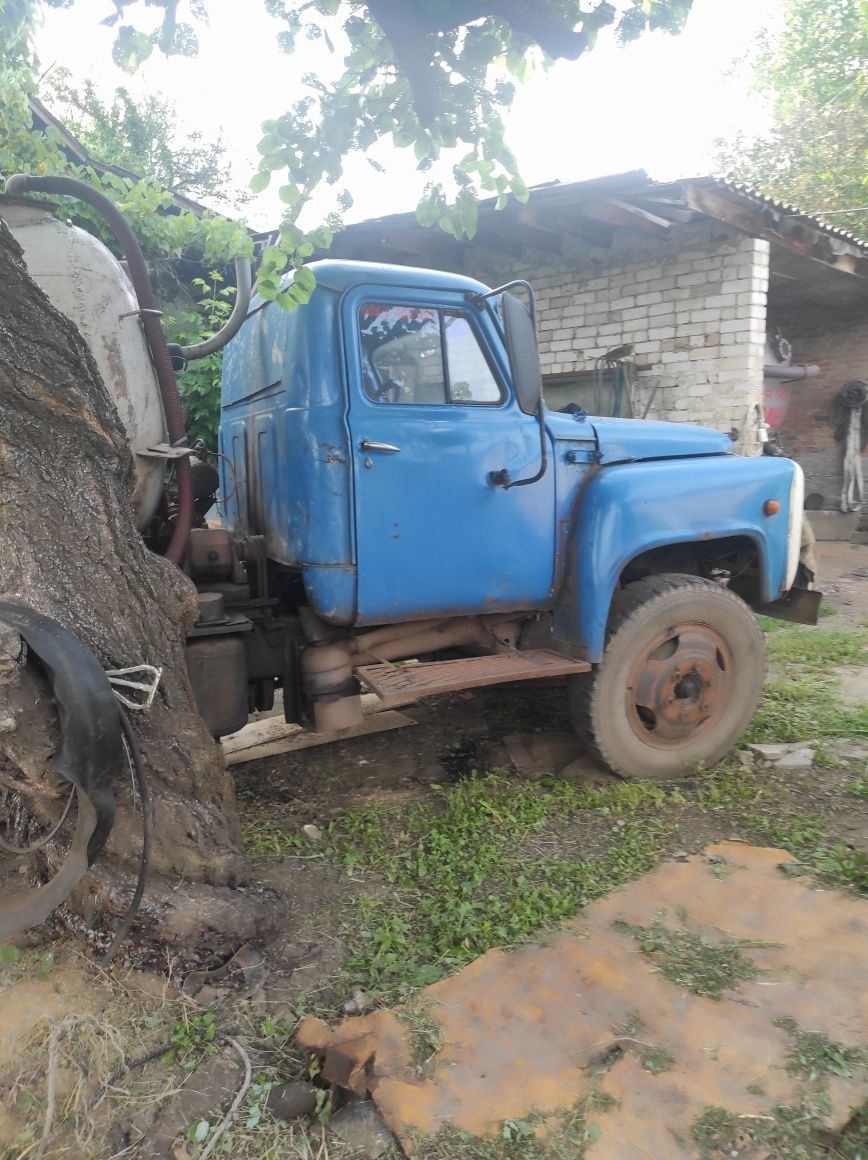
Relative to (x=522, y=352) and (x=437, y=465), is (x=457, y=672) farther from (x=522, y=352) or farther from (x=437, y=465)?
(x=522, y=352)

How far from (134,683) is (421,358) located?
181cm

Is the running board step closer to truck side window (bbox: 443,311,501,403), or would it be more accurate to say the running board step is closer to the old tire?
the old tire

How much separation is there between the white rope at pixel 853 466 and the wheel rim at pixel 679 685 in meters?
9.16

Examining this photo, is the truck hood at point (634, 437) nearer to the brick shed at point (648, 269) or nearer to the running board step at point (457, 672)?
the running board step at point (457, 672)

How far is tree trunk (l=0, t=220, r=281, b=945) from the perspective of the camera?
2.16m

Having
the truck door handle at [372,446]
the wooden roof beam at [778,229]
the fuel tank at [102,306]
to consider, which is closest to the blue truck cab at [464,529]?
the truck door handle at [372,446]

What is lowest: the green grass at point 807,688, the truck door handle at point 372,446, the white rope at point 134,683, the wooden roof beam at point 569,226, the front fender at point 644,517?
the green grass at point 807,688

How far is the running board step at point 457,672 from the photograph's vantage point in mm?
3145

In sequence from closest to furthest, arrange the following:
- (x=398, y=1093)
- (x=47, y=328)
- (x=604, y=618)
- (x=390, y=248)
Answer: (x=398, y=1093), (x=47, y=328), (x=604, y=618), (x=390, y=248)

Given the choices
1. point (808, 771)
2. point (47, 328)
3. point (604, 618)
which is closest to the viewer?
point (47, 328)

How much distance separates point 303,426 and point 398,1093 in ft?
7.48

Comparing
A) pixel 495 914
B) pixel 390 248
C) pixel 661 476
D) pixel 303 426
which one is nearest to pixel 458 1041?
pixel 495 914

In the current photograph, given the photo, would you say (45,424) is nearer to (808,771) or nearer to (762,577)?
(762,577)

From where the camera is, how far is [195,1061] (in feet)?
6.82
